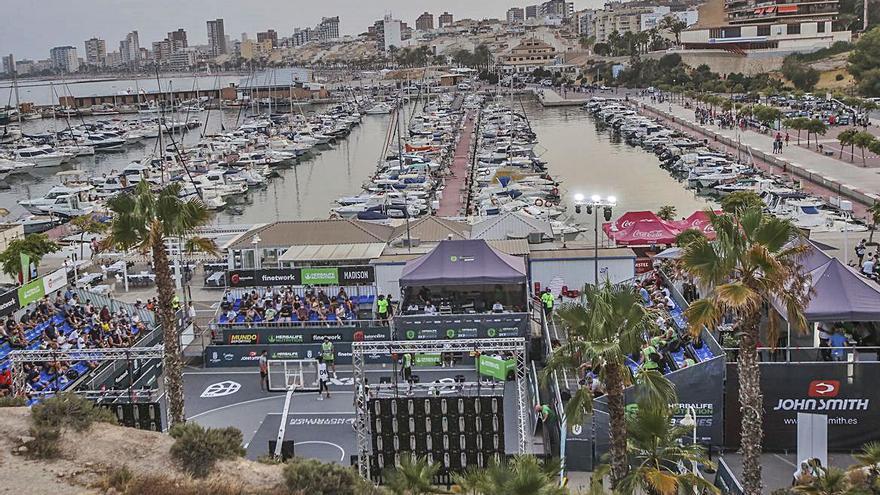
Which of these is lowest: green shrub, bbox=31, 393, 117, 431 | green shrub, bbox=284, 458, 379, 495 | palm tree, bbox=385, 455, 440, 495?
palm tree, bbox=385, 455, 440, 495

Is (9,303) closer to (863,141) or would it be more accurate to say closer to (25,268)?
(25,268)

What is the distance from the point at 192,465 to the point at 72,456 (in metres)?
1.69

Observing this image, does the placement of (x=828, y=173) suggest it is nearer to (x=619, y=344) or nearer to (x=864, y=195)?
(x=864, y=195)

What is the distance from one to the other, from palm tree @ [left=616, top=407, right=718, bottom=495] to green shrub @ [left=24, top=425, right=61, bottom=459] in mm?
7315

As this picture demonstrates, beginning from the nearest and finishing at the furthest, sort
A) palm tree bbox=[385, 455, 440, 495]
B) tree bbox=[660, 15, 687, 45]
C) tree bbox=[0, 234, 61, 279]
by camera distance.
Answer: palm tree bbox=[385, 455, 440, 495]
tree bbox=[0, 234, 61, 279]
tree bbox=[660, 15, 687, 45]

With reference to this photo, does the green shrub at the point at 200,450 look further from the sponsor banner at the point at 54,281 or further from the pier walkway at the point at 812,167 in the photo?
the pier walkway at the point at 812,167

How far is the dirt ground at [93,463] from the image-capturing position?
36.4 feet

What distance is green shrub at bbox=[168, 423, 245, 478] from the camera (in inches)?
454

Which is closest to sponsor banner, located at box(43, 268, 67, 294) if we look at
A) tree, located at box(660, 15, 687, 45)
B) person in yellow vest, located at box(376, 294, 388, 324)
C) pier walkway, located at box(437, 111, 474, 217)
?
person in yellow vest, located at box(376, 294, 388, 324)

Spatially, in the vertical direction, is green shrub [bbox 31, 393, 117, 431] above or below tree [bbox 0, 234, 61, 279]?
above

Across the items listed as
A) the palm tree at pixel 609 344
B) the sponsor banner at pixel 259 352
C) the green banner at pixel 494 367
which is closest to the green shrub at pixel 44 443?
the palm tree at pixel 609 344

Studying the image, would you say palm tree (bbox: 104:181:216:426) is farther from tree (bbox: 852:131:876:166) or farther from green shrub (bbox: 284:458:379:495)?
tree (bbox: 852:131:876:166)

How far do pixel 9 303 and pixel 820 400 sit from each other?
61.8ft

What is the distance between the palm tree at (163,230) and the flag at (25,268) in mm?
11740
